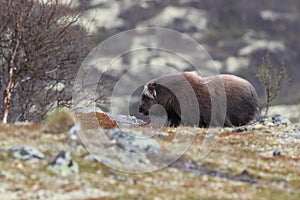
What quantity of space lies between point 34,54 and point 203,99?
1681 centimetres

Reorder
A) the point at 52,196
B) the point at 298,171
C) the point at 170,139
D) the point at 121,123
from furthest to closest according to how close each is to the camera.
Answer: the point at 121,123 < the point at 170,139 < the point at 298,171 < the point at 52,196

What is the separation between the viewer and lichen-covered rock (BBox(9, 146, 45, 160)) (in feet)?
70.6

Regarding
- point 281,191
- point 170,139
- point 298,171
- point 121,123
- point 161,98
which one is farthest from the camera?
point 121,123

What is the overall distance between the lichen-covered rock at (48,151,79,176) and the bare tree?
59.9 ft

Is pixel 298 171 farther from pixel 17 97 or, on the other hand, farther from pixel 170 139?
pixel 17 97

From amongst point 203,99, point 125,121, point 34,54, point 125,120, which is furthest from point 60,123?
point 34,54

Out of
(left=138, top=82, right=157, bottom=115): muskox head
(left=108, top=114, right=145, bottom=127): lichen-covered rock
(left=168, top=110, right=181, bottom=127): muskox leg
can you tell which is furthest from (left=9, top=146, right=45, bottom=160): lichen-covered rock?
(left=108, top=114, right=145, bottom=127): lichen-covered rock

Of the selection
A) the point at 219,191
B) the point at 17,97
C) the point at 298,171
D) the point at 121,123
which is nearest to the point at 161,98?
the point at 121,123

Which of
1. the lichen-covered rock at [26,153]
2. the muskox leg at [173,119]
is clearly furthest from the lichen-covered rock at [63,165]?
the muskox leg at [173,119]

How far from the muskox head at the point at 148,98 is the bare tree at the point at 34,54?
9.63 metres

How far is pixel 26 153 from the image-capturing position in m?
21.7

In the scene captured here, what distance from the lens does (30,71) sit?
44312mm

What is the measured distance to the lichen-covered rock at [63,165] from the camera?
20328 millimetres

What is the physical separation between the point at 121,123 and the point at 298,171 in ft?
53.6
